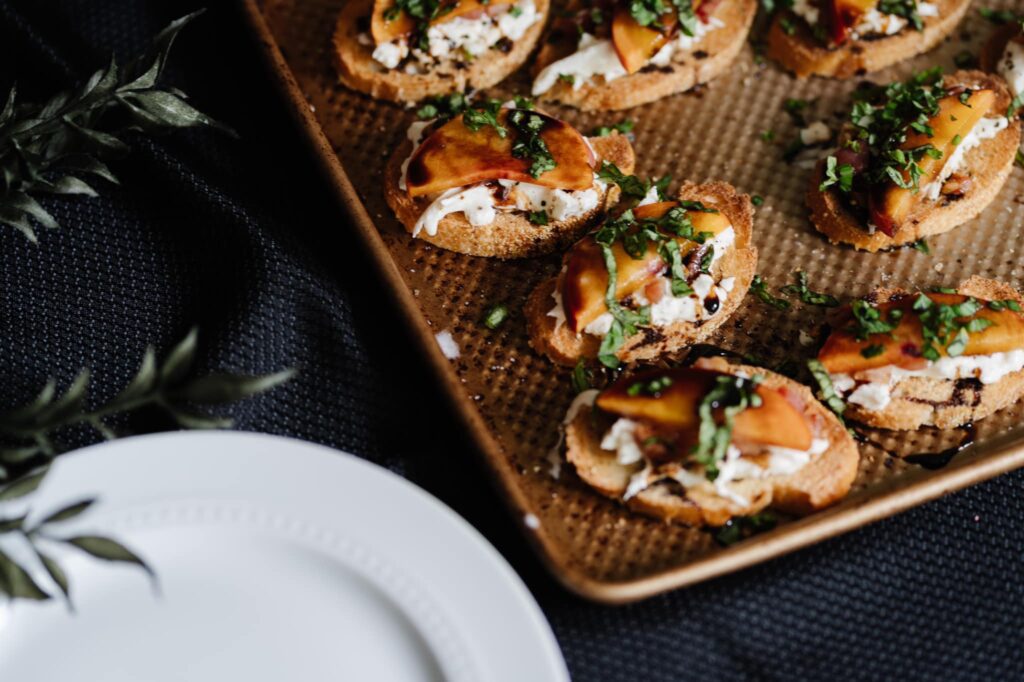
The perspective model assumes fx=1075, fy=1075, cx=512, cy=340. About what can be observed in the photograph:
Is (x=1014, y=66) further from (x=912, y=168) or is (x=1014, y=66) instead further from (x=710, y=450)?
(x=710, y=450)

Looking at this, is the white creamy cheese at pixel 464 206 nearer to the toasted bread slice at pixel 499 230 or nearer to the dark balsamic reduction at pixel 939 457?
A: the toasted bread slice at pixel 499 230

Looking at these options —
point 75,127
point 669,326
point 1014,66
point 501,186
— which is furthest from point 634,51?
point 75,127

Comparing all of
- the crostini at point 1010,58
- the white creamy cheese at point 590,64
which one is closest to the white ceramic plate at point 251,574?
the white creamy cheese at point 590,64

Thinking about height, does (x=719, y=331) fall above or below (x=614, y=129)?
below

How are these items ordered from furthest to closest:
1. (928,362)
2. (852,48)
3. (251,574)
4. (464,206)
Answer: (852,48) < (464,206) < (928,362) < (251,574)

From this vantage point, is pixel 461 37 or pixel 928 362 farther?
pixel 461 37

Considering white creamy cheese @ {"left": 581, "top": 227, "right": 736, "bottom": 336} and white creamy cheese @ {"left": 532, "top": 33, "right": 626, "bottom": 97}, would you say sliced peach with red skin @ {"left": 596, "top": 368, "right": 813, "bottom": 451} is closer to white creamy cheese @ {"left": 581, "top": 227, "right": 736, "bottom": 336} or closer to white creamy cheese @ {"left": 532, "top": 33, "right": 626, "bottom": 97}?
white creamy cheese @ {"left": 581, "top": 227, "right": 736, "bottom": 336}
